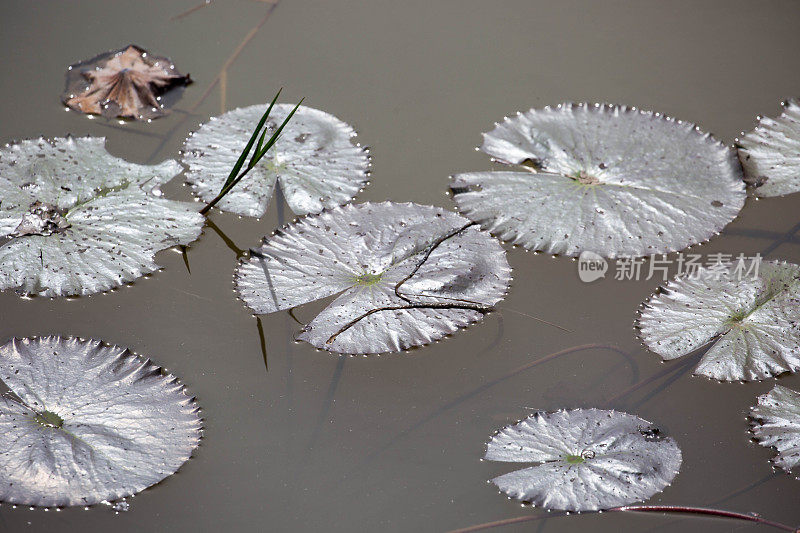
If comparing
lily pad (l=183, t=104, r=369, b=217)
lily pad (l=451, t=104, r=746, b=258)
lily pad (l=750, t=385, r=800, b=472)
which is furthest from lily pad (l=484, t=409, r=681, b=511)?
lily pad (l=183, t=104, r=369, b=217)

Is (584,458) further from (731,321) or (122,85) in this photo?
(122,85)

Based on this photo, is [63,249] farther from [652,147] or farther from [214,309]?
[652,147]

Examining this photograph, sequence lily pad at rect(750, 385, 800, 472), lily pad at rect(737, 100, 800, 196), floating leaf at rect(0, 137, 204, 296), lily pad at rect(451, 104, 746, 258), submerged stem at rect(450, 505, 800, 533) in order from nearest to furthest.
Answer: submerged stem at rect(450, 505, 800, 533) → lily pad at rect(750, 385, 800, 472) → floating leaf at rect(0, 137, 204, 296) → lily pad at rect(451, 104, 746, 258) → lily pad at rect(737, 100, 800, 196)

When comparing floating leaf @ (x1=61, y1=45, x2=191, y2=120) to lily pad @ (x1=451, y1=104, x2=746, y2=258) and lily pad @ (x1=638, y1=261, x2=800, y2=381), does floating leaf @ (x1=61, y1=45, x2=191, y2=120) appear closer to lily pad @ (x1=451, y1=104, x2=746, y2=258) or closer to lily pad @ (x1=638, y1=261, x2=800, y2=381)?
lily pad @ (x1=451, y1=104, x2=746, y2=258)

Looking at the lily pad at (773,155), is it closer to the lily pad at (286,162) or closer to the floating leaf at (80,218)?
the lily pad at (286,162)

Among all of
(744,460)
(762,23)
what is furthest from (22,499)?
(762,23)
